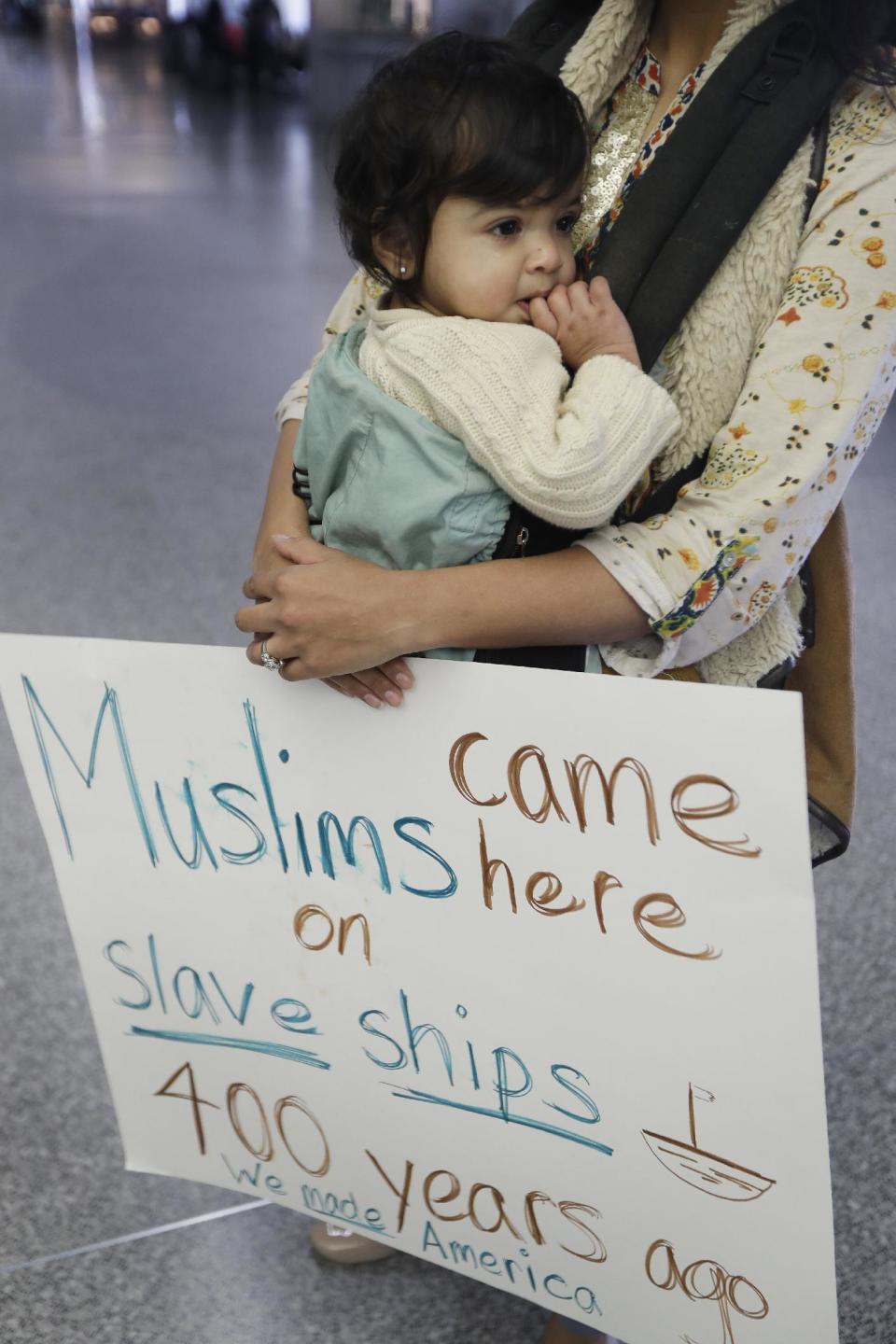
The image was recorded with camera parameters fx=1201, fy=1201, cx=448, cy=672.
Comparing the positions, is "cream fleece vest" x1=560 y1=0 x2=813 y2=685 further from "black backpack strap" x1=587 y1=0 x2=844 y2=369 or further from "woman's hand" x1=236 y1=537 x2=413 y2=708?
"woman's hand" x1=236 y1=537 x2=413 y2=708

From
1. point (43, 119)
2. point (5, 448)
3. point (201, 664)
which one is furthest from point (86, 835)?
point (43, 119)

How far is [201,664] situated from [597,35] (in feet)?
1.87

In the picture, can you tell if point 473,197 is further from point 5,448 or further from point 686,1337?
point 5,448

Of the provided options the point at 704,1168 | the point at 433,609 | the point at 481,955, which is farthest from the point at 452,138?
the point at 704,1168

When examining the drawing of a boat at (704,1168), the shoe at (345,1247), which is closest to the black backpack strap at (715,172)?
the drawing of a boat at (704,1168)

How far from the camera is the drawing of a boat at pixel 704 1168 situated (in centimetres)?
81

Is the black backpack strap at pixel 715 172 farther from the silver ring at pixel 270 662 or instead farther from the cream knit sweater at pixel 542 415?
the silver ring at pixel 270 662

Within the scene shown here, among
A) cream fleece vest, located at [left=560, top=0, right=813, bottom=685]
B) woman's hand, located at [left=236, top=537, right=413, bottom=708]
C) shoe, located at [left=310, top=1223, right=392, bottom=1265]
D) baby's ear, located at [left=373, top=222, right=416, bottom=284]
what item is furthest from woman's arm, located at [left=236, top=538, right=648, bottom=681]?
shoe, located at [left=310, top=1223, right=392, bottom=1265]

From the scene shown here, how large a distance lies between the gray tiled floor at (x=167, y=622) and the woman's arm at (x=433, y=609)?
74cm

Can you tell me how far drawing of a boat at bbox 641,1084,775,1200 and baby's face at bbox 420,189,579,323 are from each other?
0.56 meters

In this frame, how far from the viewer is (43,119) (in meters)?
8.91

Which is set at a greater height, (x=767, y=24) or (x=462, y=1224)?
(x=767, y=24)

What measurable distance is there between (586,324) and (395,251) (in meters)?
0.20

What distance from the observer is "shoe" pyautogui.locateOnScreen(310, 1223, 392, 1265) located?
1.21m
